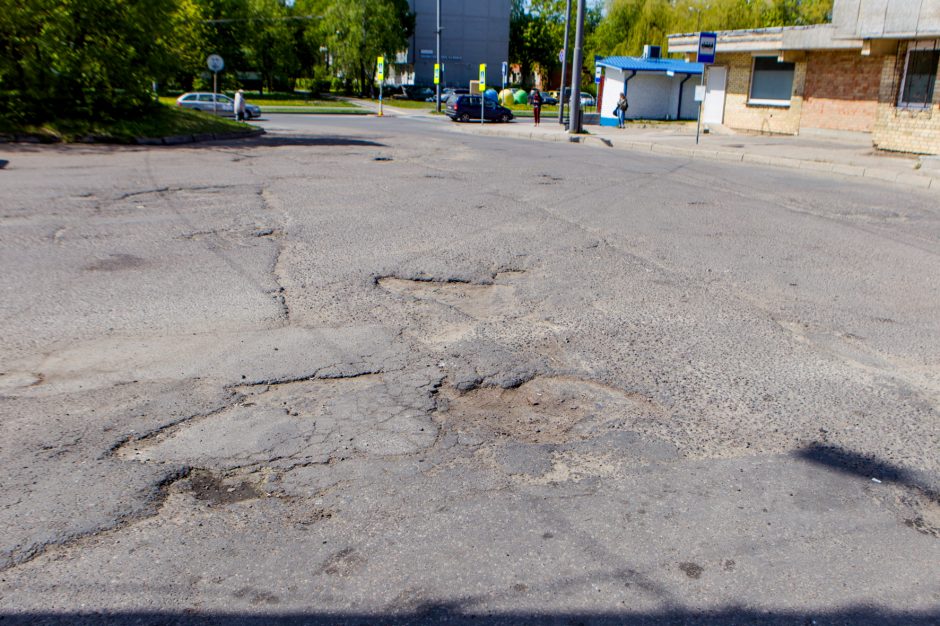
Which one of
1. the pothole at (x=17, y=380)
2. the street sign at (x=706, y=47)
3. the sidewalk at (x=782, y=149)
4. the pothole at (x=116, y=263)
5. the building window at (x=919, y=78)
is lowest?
the pothole at (x=17, y=380)

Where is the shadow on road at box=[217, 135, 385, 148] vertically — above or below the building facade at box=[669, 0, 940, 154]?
below

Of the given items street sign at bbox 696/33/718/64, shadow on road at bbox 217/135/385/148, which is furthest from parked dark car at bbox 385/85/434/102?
street sign at bbox 696/33/718/64

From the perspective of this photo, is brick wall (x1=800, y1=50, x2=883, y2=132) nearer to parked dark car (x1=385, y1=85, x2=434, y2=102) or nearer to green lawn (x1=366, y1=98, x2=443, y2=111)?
green lawn (x1=366, y1=98, x2=443, y2=111)

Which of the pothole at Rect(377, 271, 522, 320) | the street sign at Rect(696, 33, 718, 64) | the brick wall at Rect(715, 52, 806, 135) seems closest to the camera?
the pothole at Rect(377, 271, 522, 320)

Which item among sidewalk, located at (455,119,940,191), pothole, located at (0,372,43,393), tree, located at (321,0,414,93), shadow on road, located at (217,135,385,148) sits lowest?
pothole, located at (0,372,43,393)

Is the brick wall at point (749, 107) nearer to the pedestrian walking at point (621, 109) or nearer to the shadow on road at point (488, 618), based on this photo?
the pedestrian walking at point (621, 109)

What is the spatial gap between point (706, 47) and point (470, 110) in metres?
20.5

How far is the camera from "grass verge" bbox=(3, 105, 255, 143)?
19.5 meters

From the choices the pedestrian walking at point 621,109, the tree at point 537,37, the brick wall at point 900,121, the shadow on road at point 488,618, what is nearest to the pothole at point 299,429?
the shadow on road at point 488,618

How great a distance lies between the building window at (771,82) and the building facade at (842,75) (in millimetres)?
37

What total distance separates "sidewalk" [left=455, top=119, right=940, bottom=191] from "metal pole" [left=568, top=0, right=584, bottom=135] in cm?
69

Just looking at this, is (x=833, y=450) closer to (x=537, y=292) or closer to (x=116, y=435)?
(x=537, y=292)

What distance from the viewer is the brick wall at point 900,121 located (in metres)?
21.0

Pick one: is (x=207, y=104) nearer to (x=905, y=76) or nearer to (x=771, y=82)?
(x=771, y=82)
